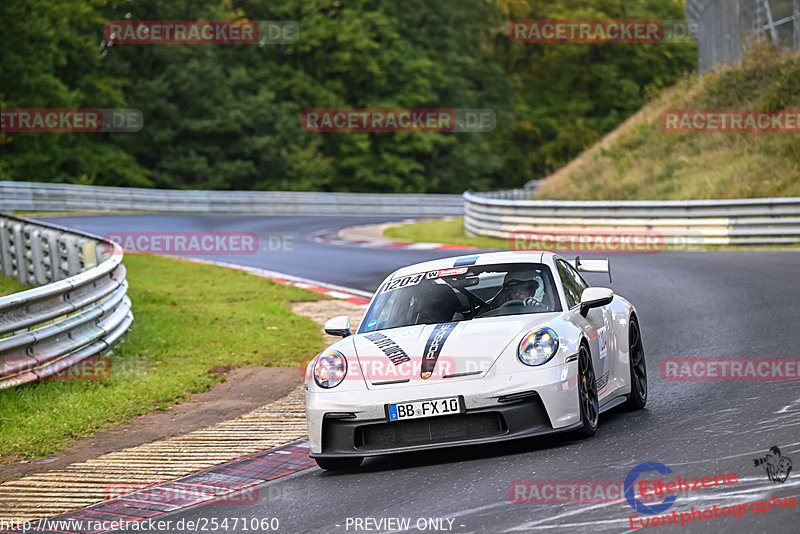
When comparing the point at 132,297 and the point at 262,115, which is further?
the point at 262,115

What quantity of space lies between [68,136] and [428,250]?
3262cm

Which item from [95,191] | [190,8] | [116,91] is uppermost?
[190,8]

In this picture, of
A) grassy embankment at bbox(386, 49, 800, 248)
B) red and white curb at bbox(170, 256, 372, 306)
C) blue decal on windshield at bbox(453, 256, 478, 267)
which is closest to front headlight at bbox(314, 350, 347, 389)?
blue decal on windshield at bbox(453, 256, 478, 267)

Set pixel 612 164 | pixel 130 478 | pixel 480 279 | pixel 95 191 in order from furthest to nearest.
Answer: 1. pixel 95 191
2. pixel 612 164
3. pixel 480 279
4. pixel 130 478

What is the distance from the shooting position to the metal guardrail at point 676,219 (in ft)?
72.1

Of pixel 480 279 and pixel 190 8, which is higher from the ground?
pixel 190 8

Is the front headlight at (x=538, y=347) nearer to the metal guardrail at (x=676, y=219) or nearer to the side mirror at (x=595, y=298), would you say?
the side mirror at (x=595, y=298)

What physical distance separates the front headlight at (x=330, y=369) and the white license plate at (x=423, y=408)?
1.69ft

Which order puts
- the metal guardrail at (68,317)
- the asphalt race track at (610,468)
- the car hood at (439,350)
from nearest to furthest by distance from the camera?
the asphalt race track at (610,468) → the car hood at (439,350) → the metal guardrail at (68,317)

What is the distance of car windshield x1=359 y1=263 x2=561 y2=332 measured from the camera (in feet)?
26.2

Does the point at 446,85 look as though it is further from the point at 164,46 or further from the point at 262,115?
the point at 164,46

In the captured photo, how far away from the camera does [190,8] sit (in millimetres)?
56938

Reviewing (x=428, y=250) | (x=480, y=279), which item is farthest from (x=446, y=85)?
(x=480, y=279)

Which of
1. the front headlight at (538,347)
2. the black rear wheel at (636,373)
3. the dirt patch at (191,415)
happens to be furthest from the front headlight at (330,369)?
the black rear wheel at (636,373)
